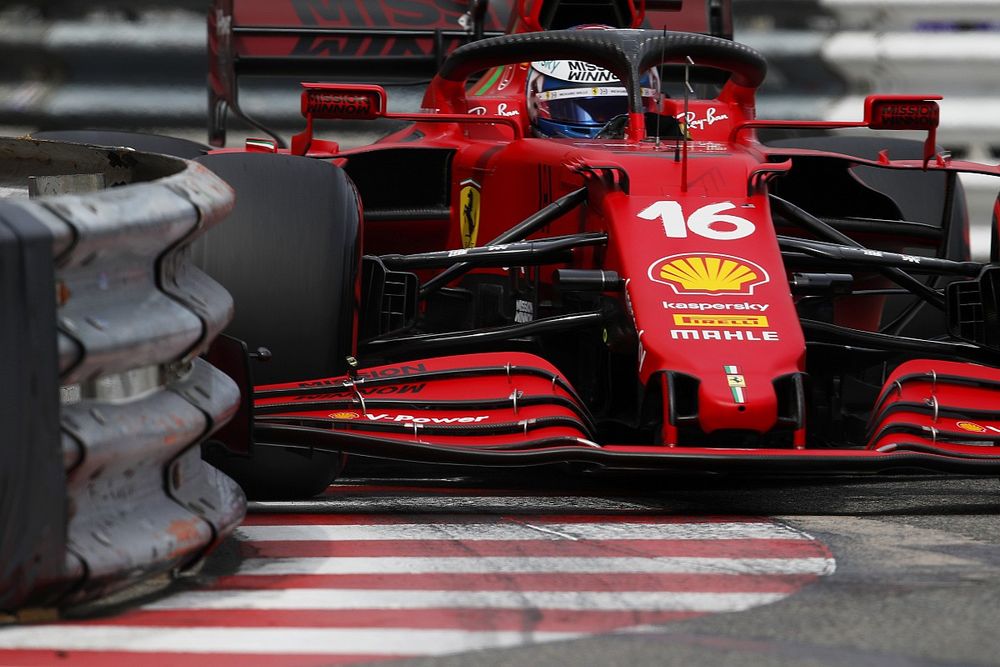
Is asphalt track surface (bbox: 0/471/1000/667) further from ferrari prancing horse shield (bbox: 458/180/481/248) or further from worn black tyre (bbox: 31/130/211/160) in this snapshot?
worn black tyre (bbox: 31/130/211/160)

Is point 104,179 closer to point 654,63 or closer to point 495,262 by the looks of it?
point 495,262

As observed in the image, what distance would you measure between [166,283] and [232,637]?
0.64 metres

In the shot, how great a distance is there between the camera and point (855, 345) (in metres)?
4.32

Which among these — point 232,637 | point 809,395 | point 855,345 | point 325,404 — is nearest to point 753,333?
point 809,395

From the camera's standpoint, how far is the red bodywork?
3678mm

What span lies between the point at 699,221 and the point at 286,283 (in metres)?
1.06

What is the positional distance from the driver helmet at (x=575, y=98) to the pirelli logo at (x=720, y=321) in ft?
5.30

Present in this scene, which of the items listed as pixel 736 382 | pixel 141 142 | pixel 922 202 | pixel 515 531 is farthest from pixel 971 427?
pixel 141 142

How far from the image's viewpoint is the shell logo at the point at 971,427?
3914 mm

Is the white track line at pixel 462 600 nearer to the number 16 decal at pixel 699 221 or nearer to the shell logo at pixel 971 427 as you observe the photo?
the shell logo at pixel 971 427

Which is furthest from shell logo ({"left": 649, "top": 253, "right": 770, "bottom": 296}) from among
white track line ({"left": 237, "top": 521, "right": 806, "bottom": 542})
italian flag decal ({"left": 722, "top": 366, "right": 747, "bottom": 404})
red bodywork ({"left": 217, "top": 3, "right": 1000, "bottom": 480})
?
white track line ({"left": 237, "top": 521, "right": 806, "bottom": 542})

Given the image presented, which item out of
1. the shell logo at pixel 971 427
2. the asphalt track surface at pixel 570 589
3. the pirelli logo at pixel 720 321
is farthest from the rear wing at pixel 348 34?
the asphalt track surface at pixel 570 589

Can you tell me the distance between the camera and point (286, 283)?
3.85m

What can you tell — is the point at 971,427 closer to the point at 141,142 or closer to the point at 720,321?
the point at 720,321
